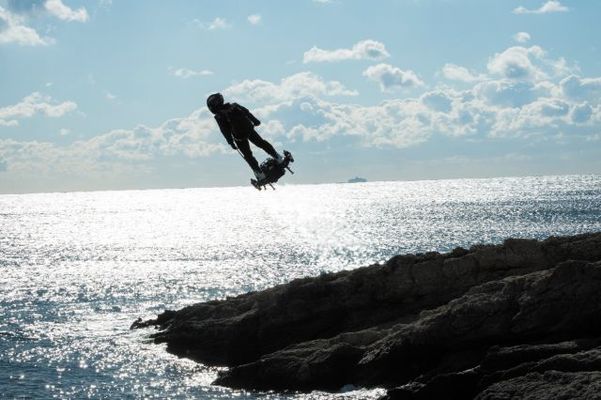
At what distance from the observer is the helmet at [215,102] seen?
18.7 meters

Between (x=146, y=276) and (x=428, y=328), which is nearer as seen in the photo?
(x=428, y=328)

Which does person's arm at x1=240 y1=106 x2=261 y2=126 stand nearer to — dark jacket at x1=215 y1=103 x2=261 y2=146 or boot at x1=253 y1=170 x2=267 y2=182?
dark jacket at x1=215 y1=103 x2=261 y2=146

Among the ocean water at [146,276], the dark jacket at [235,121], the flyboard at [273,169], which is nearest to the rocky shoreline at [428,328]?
the ocean water at [146,276]

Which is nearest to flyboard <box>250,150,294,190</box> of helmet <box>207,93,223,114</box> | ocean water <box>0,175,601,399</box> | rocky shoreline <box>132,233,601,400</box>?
helmet <box>207,93,223,114</box>

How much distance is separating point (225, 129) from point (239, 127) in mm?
345

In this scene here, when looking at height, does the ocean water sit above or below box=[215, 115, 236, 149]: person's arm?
below

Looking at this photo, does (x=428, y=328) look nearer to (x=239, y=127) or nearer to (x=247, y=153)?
(x=247, y=153)

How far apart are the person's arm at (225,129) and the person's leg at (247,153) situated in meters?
0.21

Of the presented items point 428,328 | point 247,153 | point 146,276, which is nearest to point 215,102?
point 247,153

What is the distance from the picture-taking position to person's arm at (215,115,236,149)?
63.5 ft

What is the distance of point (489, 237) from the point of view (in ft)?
431

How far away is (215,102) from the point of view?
61.8 feet

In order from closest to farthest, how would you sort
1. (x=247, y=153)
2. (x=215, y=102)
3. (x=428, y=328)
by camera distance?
(x=215, y=102), (x=247, y=153), (x=428, y=328)

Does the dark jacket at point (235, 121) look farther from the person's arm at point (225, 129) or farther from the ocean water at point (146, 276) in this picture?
the ocean water at point (146, 276)
